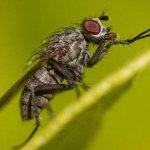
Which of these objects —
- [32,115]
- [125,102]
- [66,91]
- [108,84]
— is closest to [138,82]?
[125,102]

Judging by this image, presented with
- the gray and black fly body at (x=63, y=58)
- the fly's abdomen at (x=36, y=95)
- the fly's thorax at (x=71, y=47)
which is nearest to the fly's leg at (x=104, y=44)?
the gray and black fly body at (x=63, y=58)

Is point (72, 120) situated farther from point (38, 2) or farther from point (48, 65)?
point (48, 65)

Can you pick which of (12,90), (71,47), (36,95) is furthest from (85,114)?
(71,47)

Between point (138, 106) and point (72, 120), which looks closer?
point (72, 120)

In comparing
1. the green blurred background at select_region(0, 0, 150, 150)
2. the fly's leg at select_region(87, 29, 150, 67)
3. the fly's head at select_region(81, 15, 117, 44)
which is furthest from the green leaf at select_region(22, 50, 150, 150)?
the fly's head at select_region(81, 15, 117, 44)

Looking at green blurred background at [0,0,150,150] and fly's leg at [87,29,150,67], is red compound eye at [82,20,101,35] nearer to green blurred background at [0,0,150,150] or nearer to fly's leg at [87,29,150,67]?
fly's leg at [87,29,150,67]

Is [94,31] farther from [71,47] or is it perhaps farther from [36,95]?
[36,95]

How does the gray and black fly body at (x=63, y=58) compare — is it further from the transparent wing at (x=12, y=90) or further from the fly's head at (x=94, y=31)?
the transparent wing at (x=12, y=90)
